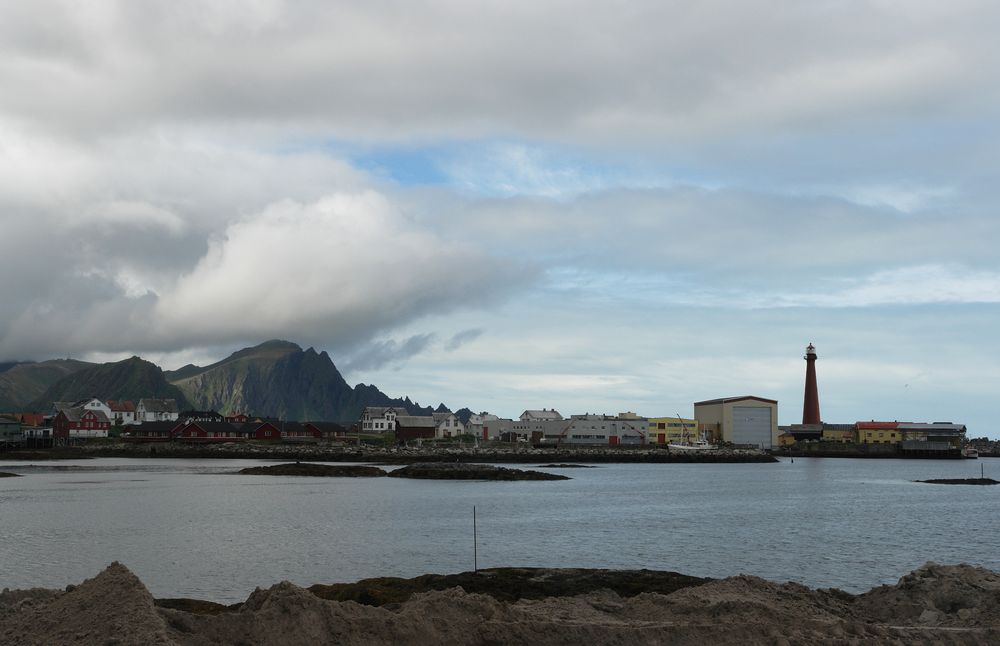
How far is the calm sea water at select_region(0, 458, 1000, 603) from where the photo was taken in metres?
38.0

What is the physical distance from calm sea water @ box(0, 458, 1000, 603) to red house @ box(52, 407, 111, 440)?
88232 mm

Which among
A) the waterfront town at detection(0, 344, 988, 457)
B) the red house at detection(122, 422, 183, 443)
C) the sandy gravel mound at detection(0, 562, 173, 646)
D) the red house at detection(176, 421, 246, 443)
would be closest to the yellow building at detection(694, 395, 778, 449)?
the waterfront town at detection(0, 344, 988, 457)

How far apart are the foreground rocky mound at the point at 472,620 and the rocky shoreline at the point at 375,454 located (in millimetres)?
110700

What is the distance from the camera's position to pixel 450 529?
51.5 metres

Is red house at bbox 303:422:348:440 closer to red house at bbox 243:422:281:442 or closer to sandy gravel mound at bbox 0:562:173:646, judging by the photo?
red house at bbox 243:422:281:442

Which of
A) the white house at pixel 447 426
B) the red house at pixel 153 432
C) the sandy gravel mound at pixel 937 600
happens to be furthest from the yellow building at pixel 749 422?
the sandy gravel mound at pixel 937 600

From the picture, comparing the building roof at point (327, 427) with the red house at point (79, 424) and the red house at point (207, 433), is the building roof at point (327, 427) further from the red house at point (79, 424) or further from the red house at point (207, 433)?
the red house at point (79, 424)

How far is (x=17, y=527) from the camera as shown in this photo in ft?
168

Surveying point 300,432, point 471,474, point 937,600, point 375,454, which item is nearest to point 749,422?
point 375,454

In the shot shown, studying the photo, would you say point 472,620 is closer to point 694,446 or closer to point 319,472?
point 319,472

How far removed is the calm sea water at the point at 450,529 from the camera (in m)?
38.0

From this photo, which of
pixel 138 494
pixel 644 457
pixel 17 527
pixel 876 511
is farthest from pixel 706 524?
pixel 644 457

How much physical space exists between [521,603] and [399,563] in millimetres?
16589

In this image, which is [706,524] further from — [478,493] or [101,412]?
[101,412]
